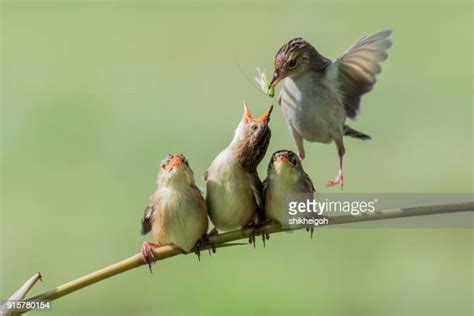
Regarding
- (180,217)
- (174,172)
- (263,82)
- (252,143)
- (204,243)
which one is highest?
(263,82)

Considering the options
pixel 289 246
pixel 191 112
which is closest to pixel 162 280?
pixel 289 246

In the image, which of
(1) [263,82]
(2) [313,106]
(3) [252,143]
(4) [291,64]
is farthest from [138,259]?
(2) [313,106]

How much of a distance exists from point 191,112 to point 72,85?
224 cm

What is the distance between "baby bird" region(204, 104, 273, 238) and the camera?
14.3 ft

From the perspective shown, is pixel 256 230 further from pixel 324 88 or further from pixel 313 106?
pixel 324 88

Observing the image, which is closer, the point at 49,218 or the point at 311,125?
the point at 311,125

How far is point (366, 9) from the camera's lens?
47.6 ft

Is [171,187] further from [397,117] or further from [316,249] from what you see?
[397,117]

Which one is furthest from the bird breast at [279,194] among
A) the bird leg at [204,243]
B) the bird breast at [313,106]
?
the bird breast at [313,106]

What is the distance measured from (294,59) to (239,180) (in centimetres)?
95

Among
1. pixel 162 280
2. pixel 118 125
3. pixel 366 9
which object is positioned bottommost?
pixel 162 280

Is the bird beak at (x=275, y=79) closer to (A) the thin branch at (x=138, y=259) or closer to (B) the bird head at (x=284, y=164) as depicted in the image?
(B) the bird head at (x=284, y=164)

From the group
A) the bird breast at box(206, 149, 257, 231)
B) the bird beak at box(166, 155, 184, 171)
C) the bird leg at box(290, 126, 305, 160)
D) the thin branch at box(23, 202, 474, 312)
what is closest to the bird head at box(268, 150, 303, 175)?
the bird breast at box(206, 149, 257, 231)

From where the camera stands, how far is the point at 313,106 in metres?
5.57
